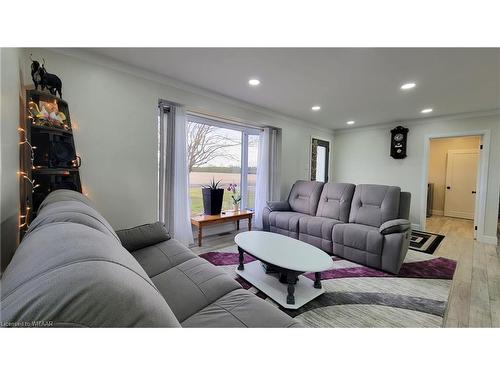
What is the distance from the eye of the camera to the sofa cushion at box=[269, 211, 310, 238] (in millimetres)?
3566

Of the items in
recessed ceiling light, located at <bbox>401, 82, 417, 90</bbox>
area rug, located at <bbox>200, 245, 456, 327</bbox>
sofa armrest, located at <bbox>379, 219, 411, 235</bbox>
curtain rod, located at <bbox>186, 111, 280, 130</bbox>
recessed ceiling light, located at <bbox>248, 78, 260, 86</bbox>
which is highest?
recessed ceiling light, located at <bbox>248, 78, 260, 86</bbox>

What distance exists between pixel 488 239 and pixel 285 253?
4.28m

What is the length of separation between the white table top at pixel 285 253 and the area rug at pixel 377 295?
39 centimetres

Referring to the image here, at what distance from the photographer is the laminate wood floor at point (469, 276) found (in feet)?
5.76

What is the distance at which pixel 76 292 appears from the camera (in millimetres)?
485

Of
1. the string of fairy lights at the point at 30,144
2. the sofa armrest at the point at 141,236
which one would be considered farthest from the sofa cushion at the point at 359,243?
the string of fairy lights at the point at 30,144

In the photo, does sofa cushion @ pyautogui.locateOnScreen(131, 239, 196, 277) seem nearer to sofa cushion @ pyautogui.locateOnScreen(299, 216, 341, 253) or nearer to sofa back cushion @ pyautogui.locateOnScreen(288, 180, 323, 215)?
sofa cushion @ pyautogui.locateOnScreen(299, 216, 341, 253)

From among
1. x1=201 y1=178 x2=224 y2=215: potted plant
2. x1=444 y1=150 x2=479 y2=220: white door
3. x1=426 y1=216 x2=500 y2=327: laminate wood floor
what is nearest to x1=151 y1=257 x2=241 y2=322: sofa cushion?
A: x1=426 y1=216 x2=500 y2=327: laminate wood floor

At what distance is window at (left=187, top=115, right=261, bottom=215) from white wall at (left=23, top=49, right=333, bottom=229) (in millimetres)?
765

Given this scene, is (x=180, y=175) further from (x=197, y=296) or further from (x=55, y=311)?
(x=55, y=311)

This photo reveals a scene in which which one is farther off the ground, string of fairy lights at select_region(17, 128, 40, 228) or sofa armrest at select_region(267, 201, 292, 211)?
string of fairy lights at select_region(17, 128, 40, 228)

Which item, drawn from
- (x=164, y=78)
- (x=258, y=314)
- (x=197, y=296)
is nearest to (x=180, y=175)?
(x=164, y=78)

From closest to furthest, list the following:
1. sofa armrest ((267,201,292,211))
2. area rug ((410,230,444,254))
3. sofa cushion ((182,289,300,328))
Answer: sofa cushion ((182,289,300,328)) → area rug ((410,230,444,254)) → sofa armrest ((267,201,292,211))
